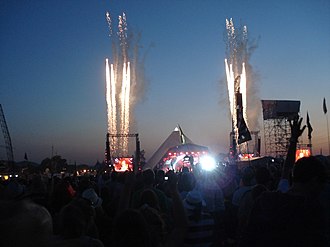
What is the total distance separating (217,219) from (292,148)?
160 inches

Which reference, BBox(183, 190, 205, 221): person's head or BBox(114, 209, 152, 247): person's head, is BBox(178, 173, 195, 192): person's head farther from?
BBox(114, 209, 152, 247): person's head

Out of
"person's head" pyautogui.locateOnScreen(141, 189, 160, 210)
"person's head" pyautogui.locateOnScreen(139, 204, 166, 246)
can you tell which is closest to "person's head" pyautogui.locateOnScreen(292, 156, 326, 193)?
"person's head" pyautogui.locateOnScreen(139, 204, 166, 246)

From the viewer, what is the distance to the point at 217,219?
804cm

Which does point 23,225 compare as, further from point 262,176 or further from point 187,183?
point 187,183

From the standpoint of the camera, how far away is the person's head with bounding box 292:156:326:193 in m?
3.12

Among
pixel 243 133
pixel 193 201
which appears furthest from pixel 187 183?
pixel 243 133

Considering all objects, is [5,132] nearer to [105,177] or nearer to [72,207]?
[105,177]

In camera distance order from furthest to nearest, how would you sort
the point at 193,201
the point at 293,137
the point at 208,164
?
1. the point at 208,164
2. the point at 193,201
3. the point at 293,137

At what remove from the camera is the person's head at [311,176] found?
3123mm

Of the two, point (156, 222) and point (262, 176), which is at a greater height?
point (262, 176)

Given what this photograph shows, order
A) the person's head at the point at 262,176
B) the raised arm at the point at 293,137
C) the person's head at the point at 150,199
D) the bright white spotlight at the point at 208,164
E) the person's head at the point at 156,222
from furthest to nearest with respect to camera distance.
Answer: the bright white spotlight at the point at 208,164 < the person's head at the point at 262,176 < the person's head at the point at 150,199 < the raised arm at the point at 293,137 < the person's head at the point at 156,222

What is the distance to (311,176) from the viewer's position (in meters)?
3.13

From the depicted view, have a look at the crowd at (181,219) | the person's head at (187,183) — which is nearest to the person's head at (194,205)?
the crowd at (181,219)

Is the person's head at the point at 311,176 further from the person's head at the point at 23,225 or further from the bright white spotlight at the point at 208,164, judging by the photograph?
the bright white spotlight at the point at 208,164
